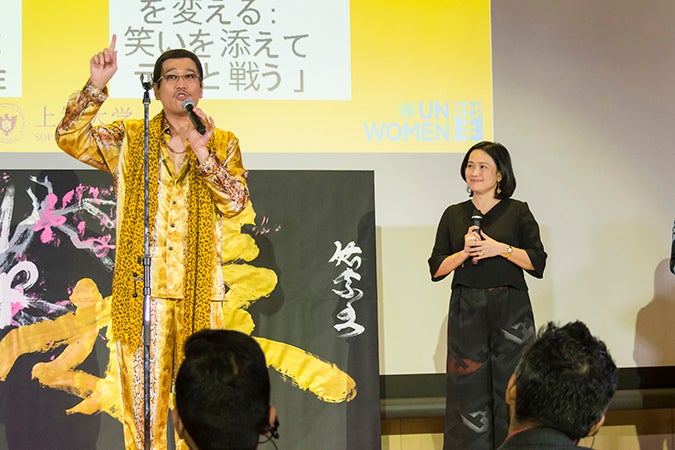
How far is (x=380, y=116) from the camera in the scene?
161 inches

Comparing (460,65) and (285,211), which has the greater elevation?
(460,65)

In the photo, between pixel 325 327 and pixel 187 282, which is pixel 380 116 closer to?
pixel 325 327

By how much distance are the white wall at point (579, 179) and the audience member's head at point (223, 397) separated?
2.69 m

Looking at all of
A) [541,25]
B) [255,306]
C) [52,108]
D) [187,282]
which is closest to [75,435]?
[255,306]

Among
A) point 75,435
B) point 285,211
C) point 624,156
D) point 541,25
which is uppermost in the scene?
point 541,25

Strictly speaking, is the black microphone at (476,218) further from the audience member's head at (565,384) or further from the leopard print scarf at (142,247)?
the audience member's head at (565,384)

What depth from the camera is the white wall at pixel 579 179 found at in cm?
416

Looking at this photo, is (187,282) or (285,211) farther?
(285,211)

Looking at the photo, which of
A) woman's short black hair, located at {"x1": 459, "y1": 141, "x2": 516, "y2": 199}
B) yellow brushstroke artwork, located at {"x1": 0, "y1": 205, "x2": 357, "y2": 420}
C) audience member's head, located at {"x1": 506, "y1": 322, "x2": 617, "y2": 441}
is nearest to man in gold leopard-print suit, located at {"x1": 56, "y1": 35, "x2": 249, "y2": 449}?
yellow brushstroke artwork, located at {"x1": 0, "y1": 205, "x2": 357, "y2": 420}

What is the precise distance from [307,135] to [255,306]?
0.86 meters

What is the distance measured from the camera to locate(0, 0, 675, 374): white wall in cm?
416

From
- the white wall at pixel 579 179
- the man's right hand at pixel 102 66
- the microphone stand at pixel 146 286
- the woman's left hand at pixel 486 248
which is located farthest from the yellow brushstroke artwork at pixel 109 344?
the man's right hand at pixel 102 66

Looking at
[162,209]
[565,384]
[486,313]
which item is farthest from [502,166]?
[565,384]

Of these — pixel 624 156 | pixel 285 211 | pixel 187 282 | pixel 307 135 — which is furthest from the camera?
pixel 624 156
